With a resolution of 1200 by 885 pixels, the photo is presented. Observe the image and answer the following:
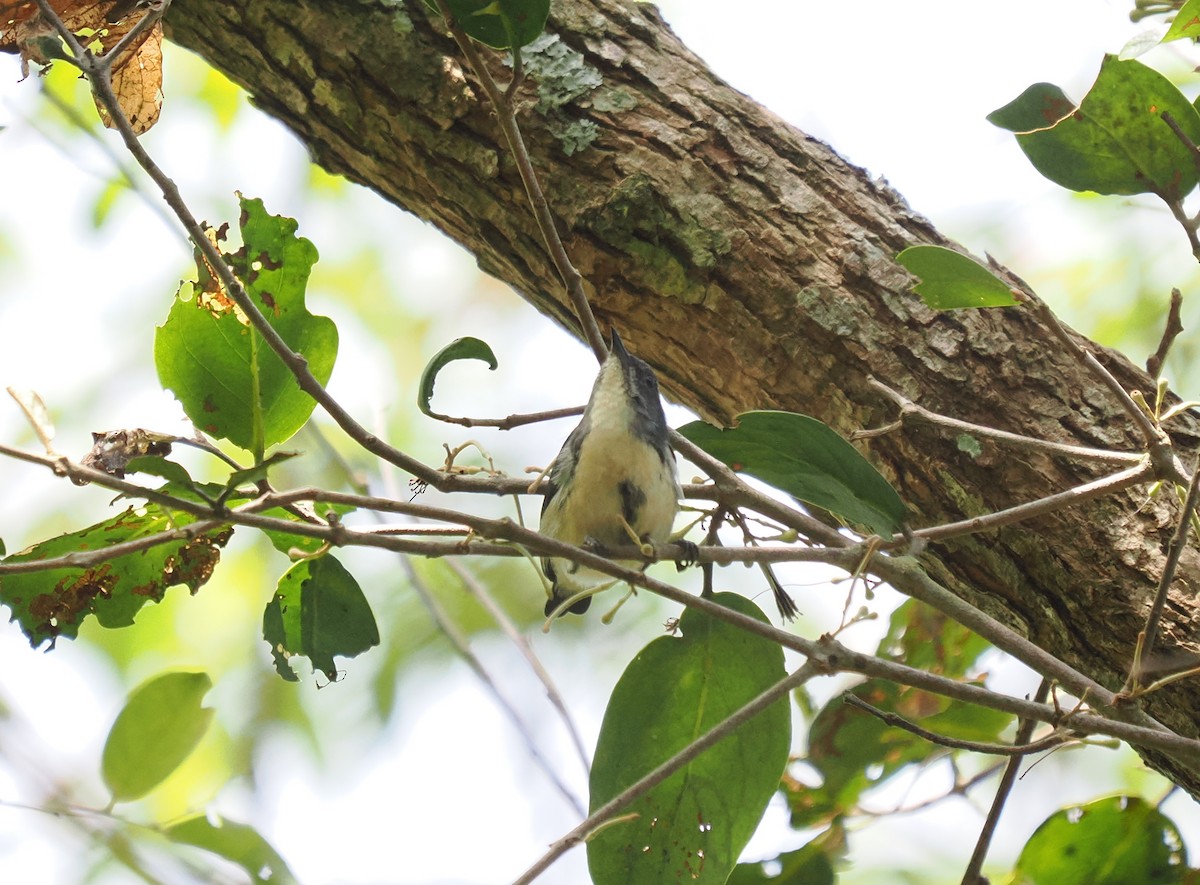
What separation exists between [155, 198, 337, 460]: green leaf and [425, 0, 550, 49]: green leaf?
47 cm

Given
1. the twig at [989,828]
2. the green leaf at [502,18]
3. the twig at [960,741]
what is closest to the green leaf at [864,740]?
the twig at [989,828]

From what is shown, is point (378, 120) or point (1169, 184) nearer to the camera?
point (1169, 184)

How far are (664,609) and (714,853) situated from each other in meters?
3.47

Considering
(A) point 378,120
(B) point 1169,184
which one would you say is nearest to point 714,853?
(B) point 1169,184

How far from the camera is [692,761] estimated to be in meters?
1.91

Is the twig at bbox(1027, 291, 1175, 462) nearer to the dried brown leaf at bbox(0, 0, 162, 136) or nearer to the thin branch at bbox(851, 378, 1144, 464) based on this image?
the thin branch at bbox(851, 378, 1144, 464)

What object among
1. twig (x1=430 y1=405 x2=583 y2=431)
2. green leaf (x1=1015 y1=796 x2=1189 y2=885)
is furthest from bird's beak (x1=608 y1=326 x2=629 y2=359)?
green leaf (x1=1015 y1=796 x2=1189 y2=885)

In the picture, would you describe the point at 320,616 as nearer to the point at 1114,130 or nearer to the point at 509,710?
the point at 509,710

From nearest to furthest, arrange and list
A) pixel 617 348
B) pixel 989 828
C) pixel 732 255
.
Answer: pixel 989 828 < pixel 732 255 < pixel 617 348

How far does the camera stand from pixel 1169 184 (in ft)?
5.98

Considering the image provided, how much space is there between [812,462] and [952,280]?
15.2 inches

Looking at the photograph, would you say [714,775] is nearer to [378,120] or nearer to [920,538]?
[920,538]

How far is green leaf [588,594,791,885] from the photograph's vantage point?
191 centimetres

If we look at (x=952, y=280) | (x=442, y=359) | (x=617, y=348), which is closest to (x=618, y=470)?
(x=617, y=348)
